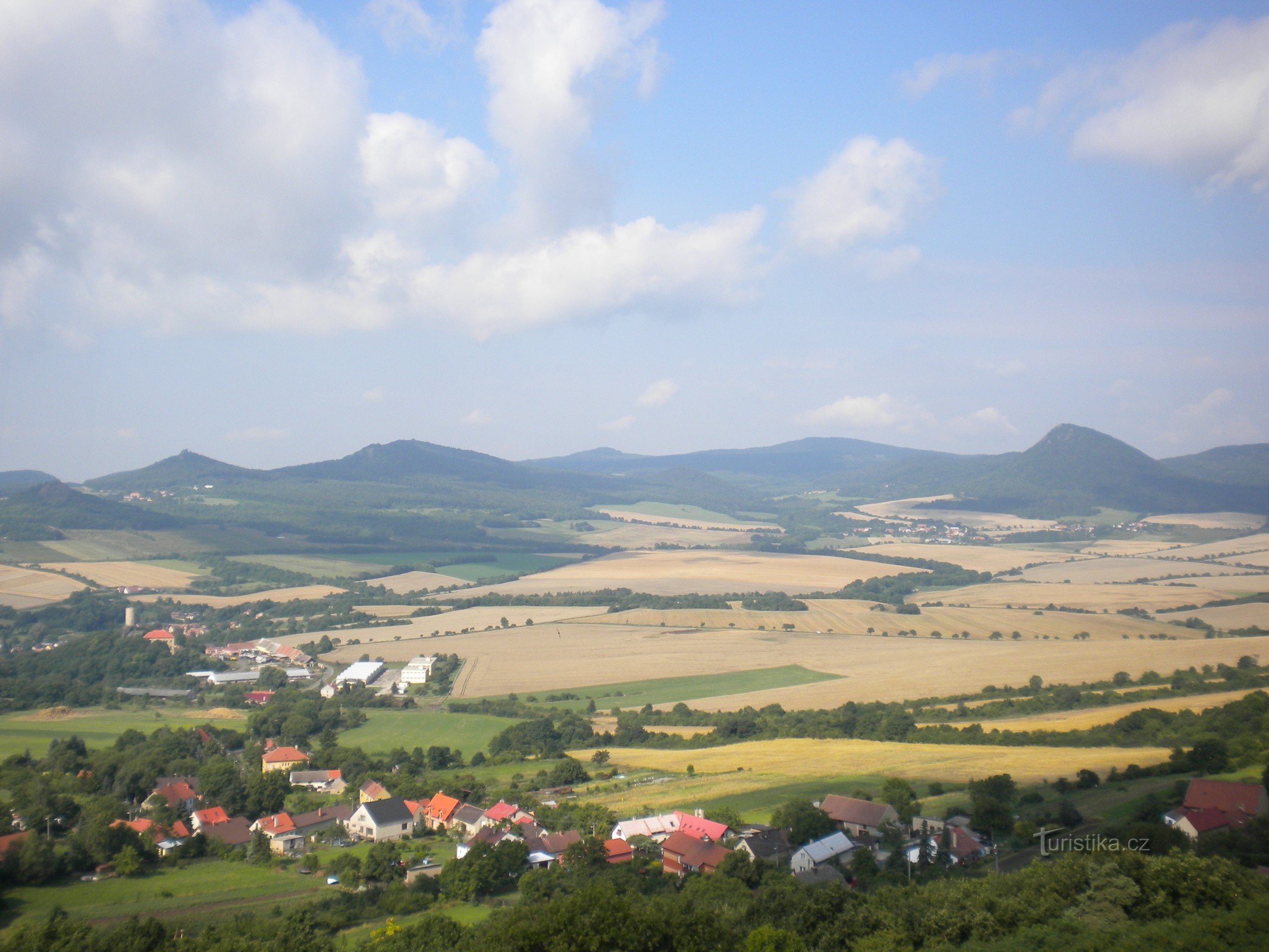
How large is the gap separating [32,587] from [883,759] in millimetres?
77864

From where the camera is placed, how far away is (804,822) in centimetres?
2288

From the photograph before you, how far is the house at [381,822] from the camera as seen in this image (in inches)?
1060

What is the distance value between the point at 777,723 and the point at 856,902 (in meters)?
21.6

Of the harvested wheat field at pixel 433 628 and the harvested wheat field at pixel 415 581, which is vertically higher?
the harvested wheat field at pixel 415 581

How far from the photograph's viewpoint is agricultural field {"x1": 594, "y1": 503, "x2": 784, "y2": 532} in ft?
506

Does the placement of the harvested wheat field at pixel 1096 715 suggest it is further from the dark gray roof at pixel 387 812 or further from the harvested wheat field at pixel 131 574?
the harvested wheat field at pixel 131 574

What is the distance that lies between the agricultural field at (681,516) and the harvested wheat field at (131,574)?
8353 centimetres

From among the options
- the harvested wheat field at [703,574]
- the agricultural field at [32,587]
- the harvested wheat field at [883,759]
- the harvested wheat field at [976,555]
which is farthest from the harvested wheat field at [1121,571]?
the agricultural field at [32,587]

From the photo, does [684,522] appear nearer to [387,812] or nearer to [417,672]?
[417,672]

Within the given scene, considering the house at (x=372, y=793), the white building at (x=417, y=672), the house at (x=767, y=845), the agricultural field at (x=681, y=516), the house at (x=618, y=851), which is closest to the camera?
the house at (x=767, y=845)

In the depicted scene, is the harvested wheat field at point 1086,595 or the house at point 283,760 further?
the harvested wheat field at point 1086,595

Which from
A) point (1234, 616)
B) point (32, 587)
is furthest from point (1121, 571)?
point (32, 587)

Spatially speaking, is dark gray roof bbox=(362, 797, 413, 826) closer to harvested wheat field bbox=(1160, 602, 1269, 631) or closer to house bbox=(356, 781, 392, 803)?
house bbox=(356, 781, 392, 803)

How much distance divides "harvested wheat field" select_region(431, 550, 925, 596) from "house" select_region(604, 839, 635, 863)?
56715mm
